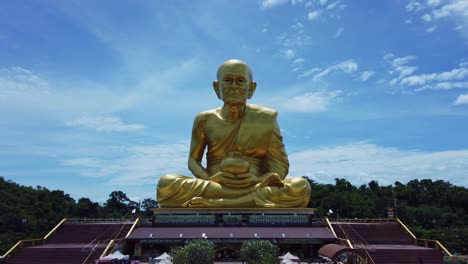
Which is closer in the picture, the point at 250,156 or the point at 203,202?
the point at 203,202

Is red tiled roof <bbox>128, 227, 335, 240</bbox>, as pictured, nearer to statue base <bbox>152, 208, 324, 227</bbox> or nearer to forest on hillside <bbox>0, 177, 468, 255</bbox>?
statue base <bbox>152, 208, 324, 227</bbox>

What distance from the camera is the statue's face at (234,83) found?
20.9 meters

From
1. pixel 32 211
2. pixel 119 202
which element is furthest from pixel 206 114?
pixel 119 202

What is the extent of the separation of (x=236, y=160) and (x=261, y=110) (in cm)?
291

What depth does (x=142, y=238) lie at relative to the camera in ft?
60.9

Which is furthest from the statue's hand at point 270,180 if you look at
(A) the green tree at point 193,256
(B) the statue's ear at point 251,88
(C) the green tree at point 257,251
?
(A) the green tree at point 193,256

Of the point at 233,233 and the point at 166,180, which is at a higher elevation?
the point at 166,180

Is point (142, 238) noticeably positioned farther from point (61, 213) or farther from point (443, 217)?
point (443, 217)

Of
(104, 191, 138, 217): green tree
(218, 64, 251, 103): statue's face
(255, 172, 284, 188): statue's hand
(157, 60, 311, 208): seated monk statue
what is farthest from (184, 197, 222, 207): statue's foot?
(104, 191, 138, 217): green tree

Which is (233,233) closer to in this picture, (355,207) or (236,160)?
(236,160)

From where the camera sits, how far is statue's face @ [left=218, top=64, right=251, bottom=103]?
20.9 m

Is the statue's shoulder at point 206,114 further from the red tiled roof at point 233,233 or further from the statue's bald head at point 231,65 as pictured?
the red tiled roof at point 233,233

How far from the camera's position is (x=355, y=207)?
39875 millimetres

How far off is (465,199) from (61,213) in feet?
119
